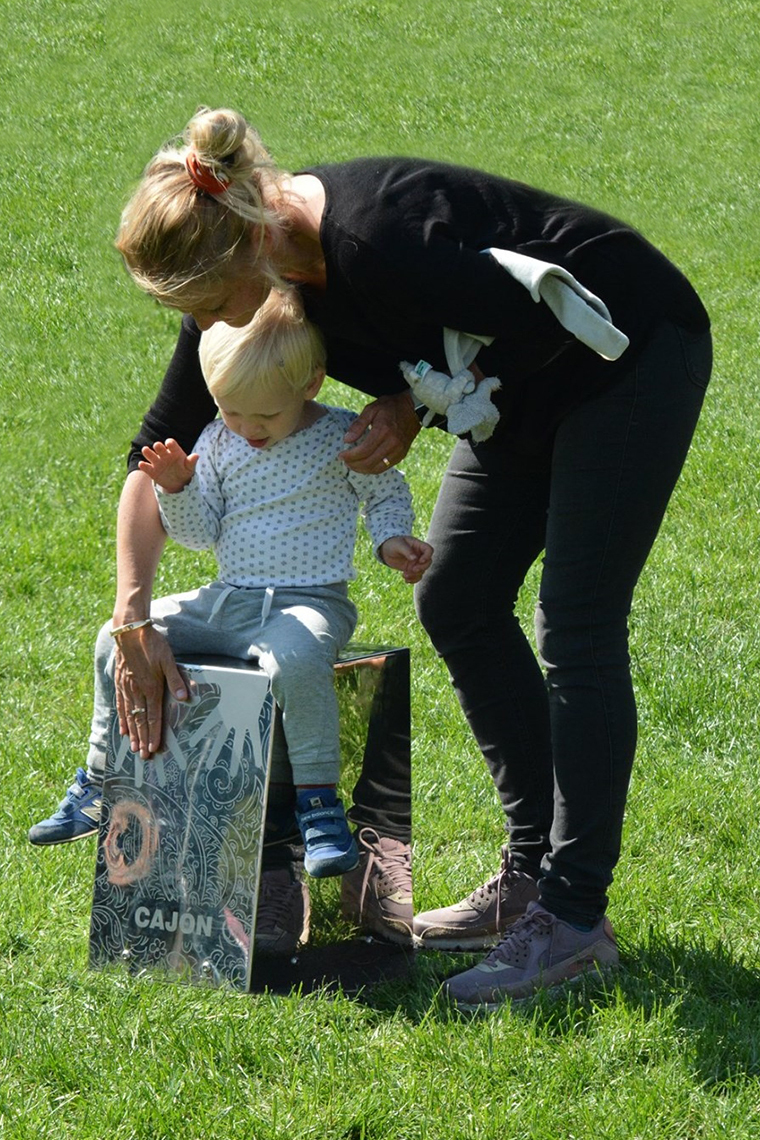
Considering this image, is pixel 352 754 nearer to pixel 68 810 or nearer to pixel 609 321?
pixel 68 810

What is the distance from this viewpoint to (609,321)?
2701mm

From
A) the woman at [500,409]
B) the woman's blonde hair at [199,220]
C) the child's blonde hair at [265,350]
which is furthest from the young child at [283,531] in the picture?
the woman's blonde hair at [199,220]

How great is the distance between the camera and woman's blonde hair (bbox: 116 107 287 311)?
262 cm

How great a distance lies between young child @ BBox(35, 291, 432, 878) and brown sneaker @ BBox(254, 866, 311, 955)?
6.9 inches

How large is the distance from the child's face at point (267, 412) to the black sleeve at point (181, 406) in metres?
0.08

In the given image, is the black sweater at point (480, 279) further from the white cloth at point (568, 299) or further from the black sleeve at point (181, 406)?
the black sleeve at point (181, 406)

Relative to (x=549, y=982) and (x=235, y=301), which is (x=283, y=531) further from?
(x=549, y=982)

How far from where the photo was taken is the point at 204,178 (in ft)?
8.58

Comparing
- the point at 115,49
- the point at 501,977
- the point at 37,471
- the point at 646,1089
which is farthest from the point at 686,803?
the point at 115,49

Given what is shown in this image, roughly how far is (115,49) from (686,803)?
13.3m

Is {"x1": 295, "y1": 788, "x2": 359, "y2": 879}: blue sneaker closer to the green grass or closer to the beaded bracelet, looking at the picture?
the green grass

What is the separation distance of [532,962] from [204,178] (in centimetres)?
173

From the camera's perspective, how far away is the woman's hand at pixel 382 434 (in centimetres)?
302

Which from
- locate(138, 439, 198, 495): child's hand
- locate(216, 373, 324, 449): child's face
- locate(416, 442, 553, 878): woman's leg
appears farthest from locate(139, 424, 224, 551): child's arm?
locate(416, 442, 553, 878): woman's leg
